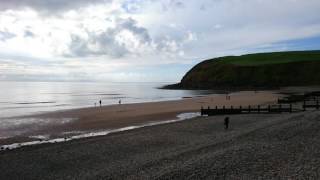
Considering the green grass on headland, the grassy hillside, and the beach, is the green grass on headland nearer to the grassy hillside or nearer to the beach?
the grassy hillside

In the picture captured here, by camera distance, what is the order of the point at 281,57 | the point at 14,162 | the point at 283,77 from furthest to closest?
the point at 281,57, the point at 283,77, the point at 14,162

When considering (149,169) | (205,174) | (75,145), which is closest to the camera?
(205,174)

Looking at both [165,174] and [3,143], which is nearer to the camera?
[165,174]

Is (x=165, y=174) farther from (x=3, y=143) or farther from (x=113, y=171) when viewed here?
(x=3, y=143)

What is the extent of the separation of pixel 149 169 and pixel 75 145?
966 centimetres

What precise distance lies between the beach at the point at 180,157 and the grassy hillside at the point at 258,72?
10248 centimetres

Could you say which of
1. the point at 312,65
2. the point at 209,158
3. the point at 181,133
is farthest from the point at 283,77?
the point at 209,158

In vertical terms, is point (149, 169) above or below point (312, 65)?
below

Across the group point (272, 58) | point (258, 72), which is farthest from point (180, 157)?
point (272, 58)

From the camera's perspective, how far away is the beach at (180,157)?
17.3 metres

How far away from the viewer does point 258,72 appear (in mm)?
136125

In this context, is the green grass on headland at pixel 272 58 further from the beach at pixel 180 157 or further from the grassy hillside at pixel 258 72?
the beach at pixel 180 157

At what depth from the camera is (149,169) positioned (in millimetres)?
18609

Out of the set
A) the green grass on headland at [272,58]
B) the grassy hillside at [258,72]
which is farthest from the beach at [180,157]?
the green grass on headland at [272,58]
